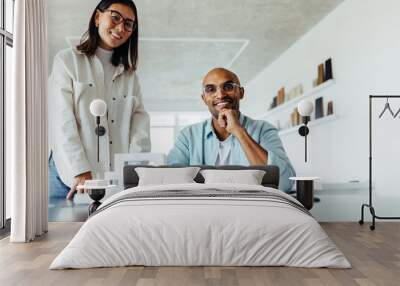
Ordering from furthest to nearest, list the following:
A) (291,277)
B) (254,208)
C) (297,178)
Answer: (297,178) < (254,208) < (291,277)

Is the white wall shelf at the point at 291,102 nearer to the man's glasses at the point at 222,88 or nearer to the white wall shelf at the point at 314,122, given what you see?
the white wall shelf at the point at 314,122

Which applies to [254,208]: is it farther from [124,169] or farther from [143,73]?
[143,73]

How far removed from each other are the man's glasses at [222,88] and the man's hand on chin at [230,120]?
0.84 ft

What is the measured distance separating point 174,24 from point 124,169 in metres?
1.81

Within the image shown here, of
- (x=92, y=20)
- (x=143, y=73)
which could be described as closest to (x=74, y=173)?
(x=143, y=73)

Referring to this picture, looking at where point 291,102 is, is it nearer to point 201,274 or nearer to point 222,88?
point 222,88

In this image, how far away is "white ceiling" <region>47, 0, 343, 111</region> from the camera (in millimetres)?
6031

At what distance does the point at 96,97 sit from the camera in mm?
6129

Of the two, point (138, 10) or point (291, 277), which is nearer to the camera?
point (291, 277)

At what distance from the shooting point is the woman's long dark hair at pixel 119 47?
611cm

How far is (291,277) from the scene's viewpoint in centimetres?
338

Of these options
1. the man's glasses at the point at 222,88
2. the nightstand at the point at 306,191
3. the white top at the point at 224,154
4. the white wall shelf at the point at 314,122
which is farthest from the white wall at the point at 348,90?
the white top at the point at 224,154

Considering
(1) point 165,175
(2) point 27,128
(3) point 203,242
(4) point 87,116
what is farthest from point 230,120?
(3) point 203,242

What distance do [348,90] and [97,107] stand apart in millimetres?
2887
